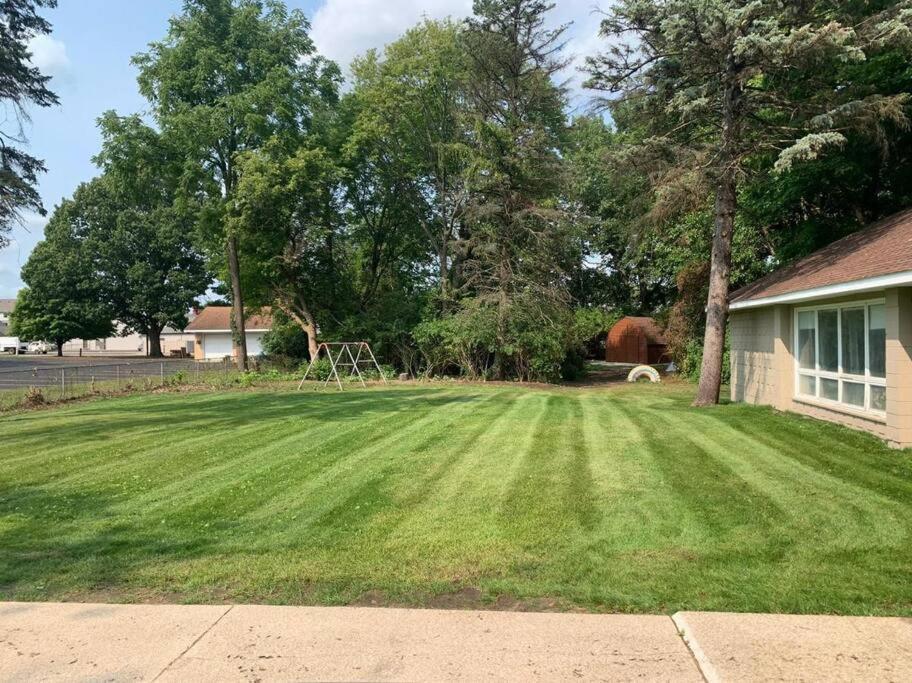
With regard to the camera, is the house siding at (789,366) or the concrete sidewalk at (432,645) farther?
the house siding at (789,366)

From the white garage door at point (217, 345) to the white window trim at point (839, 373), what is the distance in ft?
151

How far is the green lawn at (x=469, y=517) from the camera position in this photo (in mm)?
4418

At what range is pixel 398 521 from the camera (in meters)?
5.90

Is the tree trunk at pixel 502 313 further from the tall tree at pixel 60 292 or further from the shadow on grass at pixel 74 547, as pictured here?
the tall tree at pixel 60 292

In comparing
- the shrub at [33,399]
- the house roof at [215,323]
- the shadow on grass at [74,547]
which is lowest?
the shadow on grass at [74,547]

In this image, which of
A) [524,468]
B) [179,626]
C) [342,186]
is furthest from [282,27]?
[179,626]

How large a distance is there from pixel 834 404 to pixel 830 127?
5.79 meters

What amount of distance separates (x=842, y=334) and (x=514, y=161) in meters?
16.1

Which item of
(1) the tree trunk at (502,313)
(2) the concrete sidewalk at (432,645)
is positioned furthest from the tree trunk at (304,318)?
(2) the concrete sidewalk at (432,645)

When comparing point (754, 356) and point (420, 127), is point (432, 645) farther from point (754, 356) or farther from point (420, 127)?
point (420, 127)

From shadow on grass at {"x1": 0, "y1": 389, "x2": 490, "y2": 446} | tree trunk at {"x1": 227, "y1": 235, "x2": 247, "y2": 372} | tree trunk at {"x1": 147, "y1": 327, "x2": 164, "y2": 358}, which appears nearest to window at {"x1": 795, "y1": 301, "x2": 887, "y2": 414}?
shadow on grass at {"x1": 0, "y1": 389, "x2": 490, "y2": 446}

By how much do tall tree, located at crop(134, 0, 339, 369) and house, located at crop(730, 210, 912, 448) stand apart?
20027mm

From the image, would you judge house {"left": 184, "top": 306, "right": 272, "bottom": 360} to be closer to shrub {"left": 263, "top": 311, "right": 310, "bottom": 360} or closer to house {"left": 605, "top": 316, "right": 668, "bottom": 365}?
shrub {"left": 263, "top": 311, "right": 310, "bottom": 360}

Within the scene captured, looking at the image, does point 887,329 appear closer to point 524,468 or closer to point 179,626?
point 524,468
